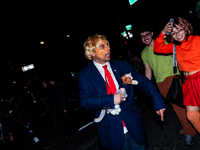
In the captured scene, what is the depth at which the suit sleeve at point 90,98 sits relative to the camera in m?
1.56

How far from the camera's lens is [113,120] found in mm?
1788

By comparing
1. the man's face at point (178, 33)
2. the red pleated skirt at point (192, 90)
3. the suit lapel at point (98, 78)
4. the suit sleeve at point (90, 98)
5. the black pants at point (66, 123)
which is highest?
the man's face at point (178, 33)

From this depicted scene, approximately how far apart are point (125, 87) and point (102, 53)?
1.86ft

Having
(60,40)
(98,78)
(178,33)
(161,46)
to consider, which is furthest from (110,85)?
(60,40)

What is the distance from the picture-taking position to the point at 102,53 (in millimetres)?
1981

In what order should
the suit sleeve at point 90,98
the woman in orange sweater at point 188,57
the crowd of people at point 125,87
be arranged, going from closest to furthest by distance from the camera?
the suit sleeve at point 90,98 → the crowd of people at point 125,87 → the woman in orange sweater at point 188,57

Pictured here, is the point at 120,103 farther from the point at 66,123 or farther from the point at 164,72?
the point at 66,123

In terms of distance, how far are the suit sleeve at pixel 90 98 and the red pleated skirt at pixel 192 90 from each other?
1429 millimetres

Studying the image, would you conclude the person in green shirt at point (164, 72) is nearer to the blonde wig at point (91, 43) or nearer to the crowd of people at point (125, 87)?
the crowd of people at point (125, 87)

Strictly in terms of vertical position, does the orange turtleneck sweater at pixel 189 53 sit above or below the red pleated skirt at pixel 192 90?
above

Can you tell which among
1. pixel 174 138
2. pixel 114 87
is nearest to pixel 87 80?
pixel 114 87

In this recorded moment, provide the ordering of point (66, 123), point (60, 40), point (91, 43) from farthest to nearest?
point (60, 40)
point (66, 123)
point (91, 43)

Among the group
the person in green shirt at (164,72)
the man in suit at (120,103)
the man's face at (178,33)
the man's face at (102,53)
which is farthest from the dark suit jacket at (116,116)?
the person in green shirt at (164,72)

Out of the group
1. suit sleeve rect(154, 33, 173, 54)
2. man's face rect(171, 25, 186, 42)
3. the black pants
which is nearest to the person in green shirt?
suit sleeve rect(154, 33, 173, 54)
